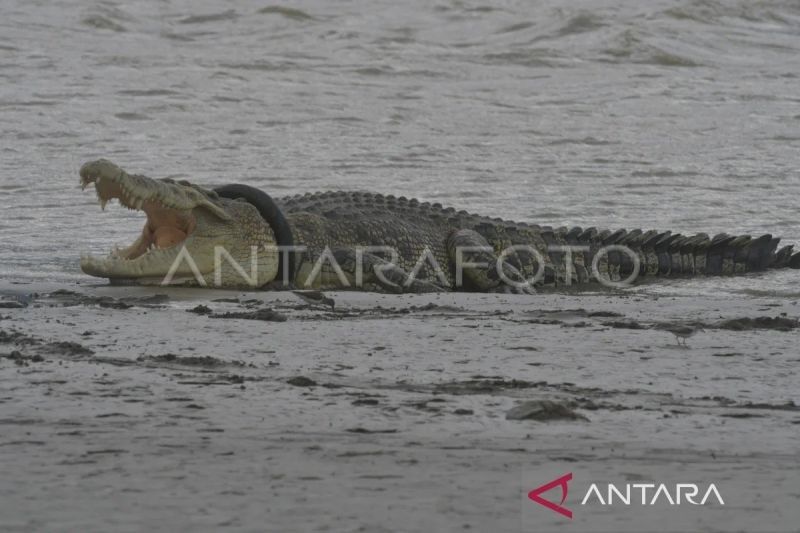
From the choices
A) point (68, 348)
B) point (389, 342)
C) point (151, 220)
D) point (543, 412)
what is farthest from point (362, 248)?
point (543, 412)

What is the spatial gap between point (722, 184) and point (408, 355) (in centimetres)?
824

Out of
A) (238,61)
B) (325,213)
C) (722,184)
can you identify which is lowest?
(325,213)

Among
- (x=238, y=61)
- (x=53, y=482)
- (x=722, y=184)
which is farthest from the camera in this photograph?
(x=238, y=61)

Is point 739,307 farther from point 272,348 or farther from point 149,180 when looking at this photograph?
point 149,180

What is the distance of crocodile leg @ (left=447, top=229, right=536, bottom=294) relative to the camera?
8641 millimetres

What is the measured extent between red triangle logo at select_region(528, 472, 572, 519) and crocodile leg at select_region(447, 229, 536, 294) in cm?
Answer: 522

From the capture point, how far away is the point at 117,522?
302 cm

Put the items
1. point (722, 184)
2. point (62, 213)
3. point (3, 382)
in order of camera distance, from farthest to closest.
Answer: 1. point (722, 184)
2. point (62, 213)
3. point (3, 382)

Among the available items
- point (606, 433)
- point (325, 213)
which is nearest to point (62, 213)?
point (325, 213)

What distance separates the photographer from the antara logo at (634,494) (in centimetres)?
321

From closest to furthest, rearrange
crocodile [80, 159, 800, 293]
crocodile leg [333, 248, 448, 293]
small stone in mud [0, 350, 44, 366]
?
small stone in mud [0, 350, 44, 366] < crocodile [80, 159, 800, 293] < crocodile leg [333, 248, 448, 293]

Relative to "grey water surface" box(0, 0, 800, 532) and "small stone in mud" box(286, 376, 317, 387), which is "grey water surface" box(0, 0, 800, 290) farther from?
"small stone in mud" box(286, 376, 317, 387)

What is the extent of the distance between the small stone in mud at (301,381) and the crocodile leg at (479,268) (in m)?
4.16

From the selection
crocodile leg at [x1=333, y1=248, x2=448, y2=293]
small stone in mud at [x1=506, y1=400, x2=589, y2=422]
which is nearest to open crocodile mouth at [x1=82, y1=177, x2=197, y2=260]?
crocodile leg at [x1=333, y1=248, x2=448, y2=293]
